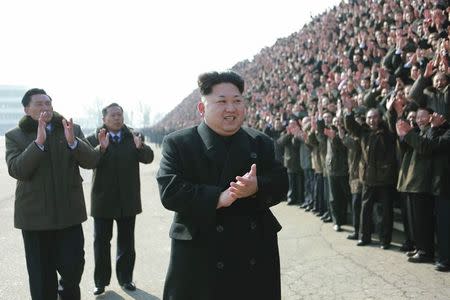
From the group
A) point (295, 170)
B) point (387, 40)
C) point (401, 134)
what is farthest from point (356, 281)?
point (387, 40)

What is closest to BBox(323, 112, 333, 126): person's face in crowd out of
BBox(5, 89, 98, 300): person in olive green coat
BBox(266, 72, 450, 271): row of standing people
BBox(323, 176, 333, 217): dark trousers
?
BBox(266, 72, 450, 271): row of standing people

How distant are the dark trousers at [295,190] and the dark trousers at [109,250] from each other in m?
6.38

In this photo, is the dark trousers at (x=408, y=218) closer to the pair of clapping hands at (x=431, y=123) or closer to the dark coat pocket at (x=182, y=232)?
the pair of clapping hands at (x=431, y=123)

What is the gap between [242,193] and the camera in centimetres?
215

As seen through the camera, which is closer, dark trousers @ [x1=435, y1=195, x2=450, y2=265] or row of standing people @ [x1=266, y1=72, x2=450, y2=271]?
dark trousers @ [x1=435, y1=195, x2=450, y2=265]

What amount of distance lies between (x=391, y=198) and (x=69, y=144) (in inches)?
185

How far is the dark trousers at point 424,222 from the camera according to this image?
5.72 meters

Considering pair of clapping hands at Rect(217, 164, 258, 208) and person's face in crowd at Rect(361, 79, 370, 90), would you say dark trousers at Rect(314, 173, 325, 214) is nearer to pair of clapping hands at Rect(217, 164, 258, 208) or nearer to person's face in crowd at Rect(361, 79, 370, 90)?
person's face in crowd at Rect(361, 79, 370, 90)

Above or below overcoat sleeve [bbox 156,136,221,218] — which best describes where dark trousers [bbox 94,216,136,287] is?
below

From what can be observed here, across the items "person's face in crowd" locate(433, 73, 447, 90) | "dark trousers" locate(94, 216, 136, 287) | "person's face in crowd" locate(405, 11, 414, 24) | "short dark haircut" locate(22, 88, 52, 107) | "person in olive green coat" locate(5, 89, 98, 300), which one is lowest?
"dark trousers" locate(94, 216, 136, 287)

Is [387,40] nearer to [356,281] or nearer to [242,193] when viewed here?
[356,281]

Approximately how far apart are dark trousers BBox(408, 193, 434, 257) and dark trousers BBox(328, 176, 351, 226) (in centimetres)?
209

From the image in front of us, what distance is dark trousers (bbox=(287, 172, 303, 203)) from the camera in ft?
35.7

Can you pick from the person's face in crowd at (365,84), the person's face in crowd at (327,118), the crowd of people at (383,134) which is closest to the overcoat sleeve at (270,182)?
the crowd of people at (383,134)
